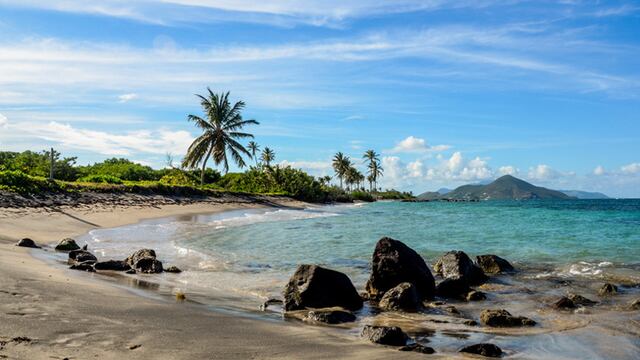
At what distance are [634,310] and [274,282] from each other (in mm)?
7941

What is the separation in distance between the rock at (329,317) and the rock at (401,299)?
1297 mm

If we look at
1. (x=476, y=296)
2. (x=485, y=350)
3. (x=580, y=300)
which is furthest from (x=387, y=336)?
(x=580, y=300)

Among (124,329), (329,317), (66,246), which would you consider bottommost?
(329,317)

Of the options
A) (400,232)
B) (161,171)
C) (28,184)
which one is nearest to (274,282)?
(400,232)

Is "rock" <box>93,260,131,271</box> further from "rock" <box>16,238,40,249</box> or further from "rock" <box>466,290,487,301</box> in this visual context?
"rock" <box>466,290,487,301</box>

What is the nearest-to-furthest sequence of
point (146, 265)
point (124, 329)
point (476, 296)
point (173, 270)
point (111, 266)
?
point (124, 329), point (476, 296), point (111, 266), point (146, 265), point (173, 270)

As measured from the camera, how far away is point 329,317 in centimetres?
830

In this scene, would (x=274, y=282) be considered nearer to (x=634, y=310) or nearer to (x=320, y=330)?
(x=320, y=330)

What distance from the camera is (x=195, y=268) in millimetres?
13805

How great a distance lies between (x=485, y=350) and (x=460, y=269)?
5862 millimetres

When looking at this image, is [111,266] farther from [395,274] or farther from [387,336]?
[387,336]

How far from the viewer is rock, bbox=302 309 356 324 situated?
826 centimetres

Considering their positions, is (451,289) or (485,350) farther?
(451,289)

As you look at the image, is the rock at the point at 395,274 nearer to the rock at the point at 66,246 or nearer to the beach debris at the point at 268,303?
the beach debris at the point at 268,303
